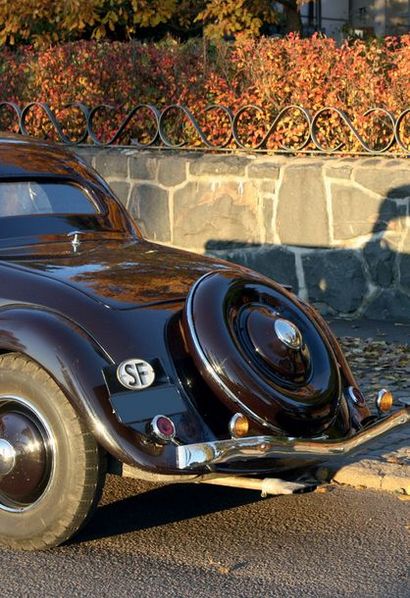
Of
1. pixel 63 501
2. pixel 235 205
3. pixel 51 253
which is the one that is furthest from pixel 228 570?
pixel 235 205

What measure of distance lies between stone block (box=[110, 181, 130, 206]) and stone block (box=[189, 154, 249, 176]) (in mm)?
768

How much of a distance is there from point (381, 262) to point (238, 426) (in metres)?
4.77

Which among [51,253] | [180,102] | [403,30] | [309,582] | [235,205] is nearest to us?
[309,582]

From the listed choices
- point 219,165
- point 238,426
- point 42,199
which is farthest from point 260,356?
point 219,165

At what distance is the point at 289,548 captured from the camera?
523cm

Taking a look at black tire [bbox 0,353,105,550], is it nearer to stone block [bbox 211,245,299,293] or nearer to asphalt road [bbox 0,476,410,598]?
asphalt road [bbox 0,476,410,598]

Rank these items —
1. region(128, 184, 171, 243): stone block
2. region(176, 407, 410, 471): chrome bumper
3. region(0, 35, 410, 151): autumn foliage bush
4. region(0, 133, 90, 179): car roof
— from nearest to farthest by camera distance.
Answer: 1. region(176, 407, 410, 471): chrome bumper
2. region(0, 133, 90, 179): car roof
3. region(0, 35, 410, 151): autumn foliage bush
4. region(128, 184, 171, 243): stone block

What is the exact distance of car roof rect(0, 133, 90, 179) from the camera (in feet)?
21.0

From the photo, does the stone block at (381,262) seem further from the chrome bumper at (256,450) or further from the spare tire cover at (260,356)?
the chrome bumper at (256,450)

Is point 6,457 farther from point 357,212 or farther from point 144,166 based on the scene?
point 144,166

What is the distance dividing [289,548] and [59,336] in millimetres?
1293

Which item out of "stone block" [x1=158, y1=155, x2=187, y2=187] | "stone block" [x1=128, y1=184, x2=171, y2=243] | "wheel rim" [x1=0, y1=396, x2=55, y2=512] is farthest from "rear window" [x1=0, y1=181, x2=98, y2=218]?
"stone block" [x1=128, y1=184, x2=171, y2=243]

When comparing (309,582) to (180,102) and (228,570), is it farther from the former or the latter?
(180,102)

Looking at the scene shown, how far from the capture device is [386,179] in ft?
31.3
